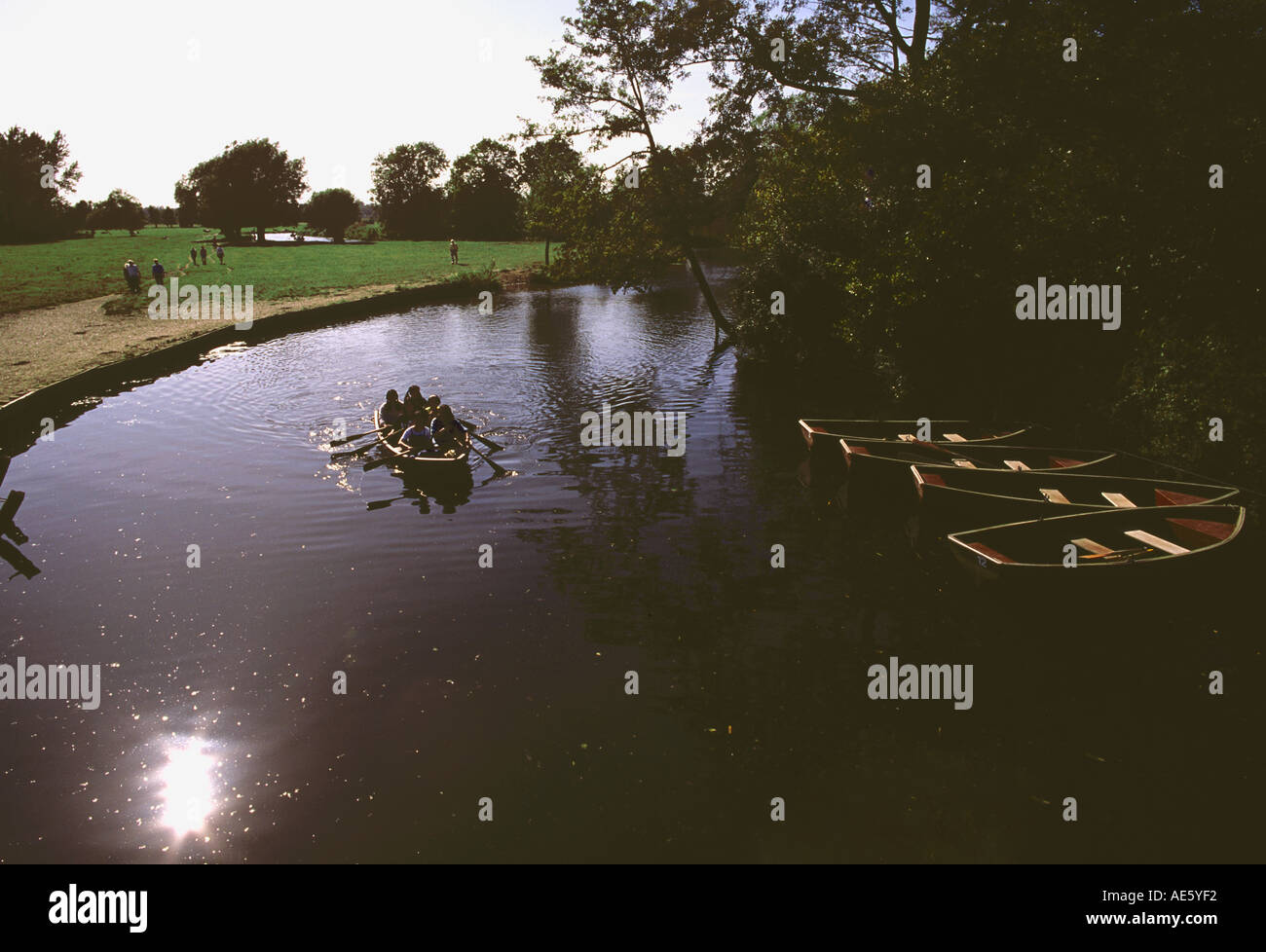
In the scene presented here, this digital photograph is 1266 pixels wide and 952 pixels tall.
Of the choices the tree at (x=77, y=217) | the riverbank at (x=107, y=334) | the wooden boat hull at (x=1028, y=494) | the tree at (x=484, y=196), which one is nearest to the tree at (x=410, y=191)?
the tree at (x=484, y=196)

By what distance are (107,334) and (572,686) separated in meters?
38.8

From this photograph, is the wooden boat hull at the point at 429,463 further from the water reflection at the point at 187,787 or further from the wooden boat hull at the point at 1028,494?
the wooden boat hull at the point at 1028,494

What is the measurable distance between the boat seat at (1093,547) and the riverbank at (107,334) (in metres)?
30.4

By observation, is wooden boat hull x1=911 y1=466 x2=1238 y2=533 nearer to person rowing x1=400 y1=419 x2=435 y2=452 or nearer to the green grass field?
person rowing x1=400 y1=419 x2=435 y2=452

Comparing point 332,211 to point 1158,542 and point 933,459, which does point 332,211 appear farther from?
point 1158,542

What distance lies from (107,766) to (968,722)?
11565 millimetres

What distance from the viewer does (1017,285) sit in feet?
62.4

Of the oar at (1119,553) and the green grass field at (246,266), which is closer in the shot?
the oar at (1119,553)

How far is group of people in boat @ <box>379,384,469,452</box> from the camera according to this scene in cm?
1933

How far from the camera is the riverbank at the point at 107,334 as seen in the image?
27.9m

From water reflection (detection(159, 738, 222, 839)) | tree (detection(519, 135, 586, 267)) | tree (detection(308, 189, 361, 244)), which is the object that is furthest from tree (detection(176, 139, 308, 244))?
water reflection (detection(159, 738, 222, 839))

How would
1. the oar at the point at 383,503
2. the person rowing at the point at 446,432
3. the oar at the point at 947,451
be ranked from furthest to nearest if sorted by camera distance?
1. the person rowing at the point at 446,432
2. the oar at the point at 383,503
3. the oar at the point at 947,451
